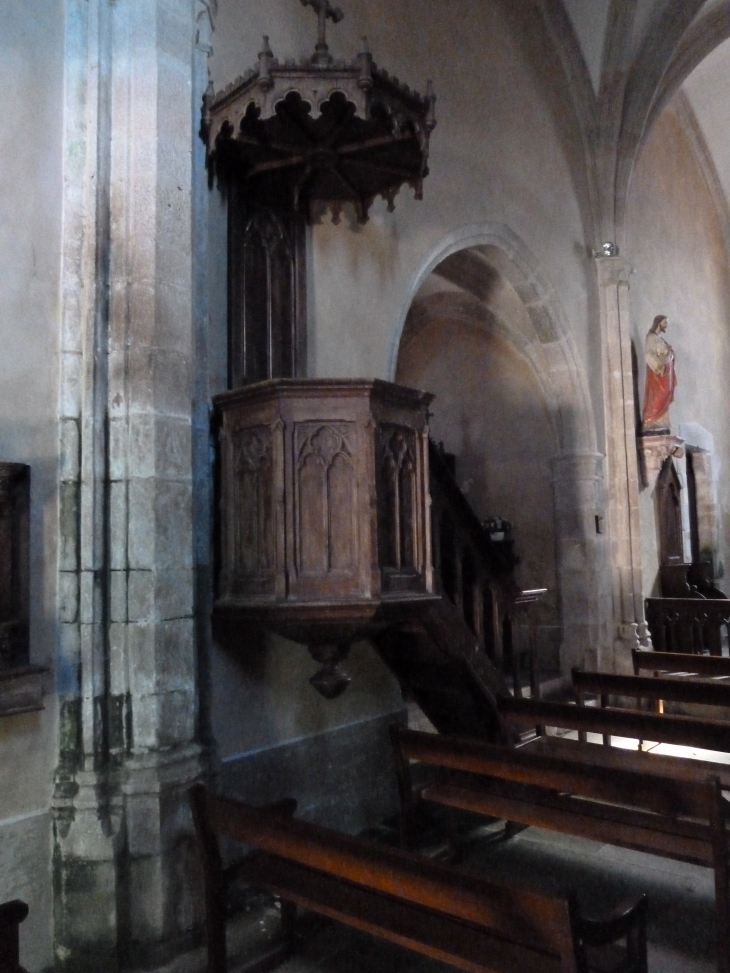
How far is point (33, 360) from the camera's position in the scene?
318 cm

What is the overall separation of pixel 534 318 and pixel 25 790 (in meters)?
6.28

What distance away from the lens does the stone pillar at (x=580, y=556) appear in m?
7.87

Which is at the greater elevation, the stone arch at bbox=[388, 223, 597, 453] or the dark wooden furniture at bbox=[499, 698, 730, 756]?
the stone arch at bbox=[388, 223, 597, 453]

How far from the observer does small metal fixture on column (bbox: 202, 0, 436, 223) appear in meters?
3.51

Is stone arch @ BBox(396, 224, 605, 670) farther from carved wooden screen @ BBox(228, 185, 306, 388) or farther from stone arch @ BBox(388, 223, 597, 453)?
carved wooden screen @ BBox(228, 185, 306, 388)

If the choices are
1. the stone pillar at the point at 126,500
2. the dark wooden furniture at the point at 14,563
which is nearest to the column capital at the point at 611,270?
the stone pillar at the point at 126,500

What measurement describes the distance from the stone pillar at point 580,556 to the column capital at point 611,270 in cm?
181

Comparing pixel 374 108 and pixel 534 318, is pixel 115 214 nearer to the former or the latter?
pixel 374 108

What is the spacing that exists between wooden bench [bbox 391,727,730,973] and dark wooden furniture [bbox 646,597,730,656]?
5.33 metres

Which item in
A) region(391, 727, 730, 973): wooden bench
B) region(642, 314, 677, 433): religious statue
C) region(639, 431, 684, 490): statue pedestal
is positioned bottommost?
region(391, 727, 730, 973): wooden bench

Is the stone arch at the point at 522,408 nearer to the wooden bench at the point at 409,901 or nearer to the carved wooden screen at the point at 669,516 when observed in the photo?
the carved wooden screen at the point at 669,516

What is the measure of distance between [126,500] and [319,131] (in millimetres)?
2138

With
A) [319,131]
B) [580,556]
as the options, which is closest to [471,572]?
[319,131]

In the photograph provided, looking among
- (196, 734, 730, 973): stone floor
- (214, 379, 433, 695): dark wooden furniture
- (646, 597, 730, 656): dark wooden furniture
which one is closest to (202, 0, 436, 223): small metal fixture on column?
(214, 379, 433, 695): dark wooden furniture
